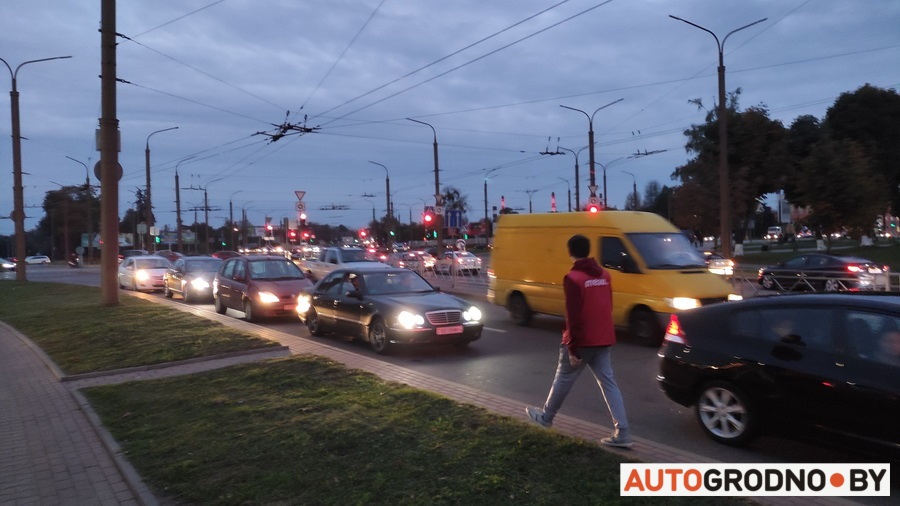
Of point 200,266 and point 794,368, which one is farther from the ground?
point 200,266

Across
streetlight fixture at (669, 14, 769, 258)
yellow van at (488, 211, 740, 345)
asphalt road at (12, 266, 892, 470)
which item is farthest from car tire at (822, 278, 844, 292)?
asphalt road at (12, 266, 892, 470)

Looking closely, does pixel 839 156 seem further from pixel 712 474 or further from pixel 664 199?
pixel 664 199

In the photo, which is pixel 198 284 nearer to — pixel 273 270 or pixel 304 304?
pixel 273 270

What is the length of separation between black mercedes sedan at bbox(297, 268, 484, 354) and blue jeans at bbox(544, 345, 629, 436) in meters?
5.38

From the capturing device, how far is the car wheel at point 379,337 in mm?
11570

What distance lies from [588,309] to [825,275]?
16.8 meters

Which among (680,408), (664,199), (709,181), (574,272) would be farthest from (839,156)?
(664,199)

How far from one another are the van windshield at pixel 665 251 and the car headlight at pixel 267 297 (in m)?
8.00

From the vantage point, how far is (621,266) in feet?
42.3

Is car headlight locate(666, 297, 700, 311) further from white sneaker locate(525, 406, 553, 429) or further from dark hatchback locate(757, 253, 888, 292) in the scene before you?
white sneaker locate(525, 406, 553, 429)

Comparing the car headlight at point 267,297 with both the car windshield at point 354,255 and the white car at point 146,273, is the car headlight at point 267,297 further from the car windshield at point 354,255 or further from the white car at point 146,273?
the white car at point 146,273

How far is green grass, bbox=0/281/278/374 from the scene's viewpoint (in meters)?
11.1

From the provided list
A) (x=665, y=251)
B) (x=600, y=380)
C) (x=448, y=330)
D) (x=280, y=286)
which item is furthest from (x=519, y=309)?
(x=600, y=380)

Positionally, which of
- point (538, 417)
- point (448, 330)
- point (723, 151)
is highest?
point (723, 151)
